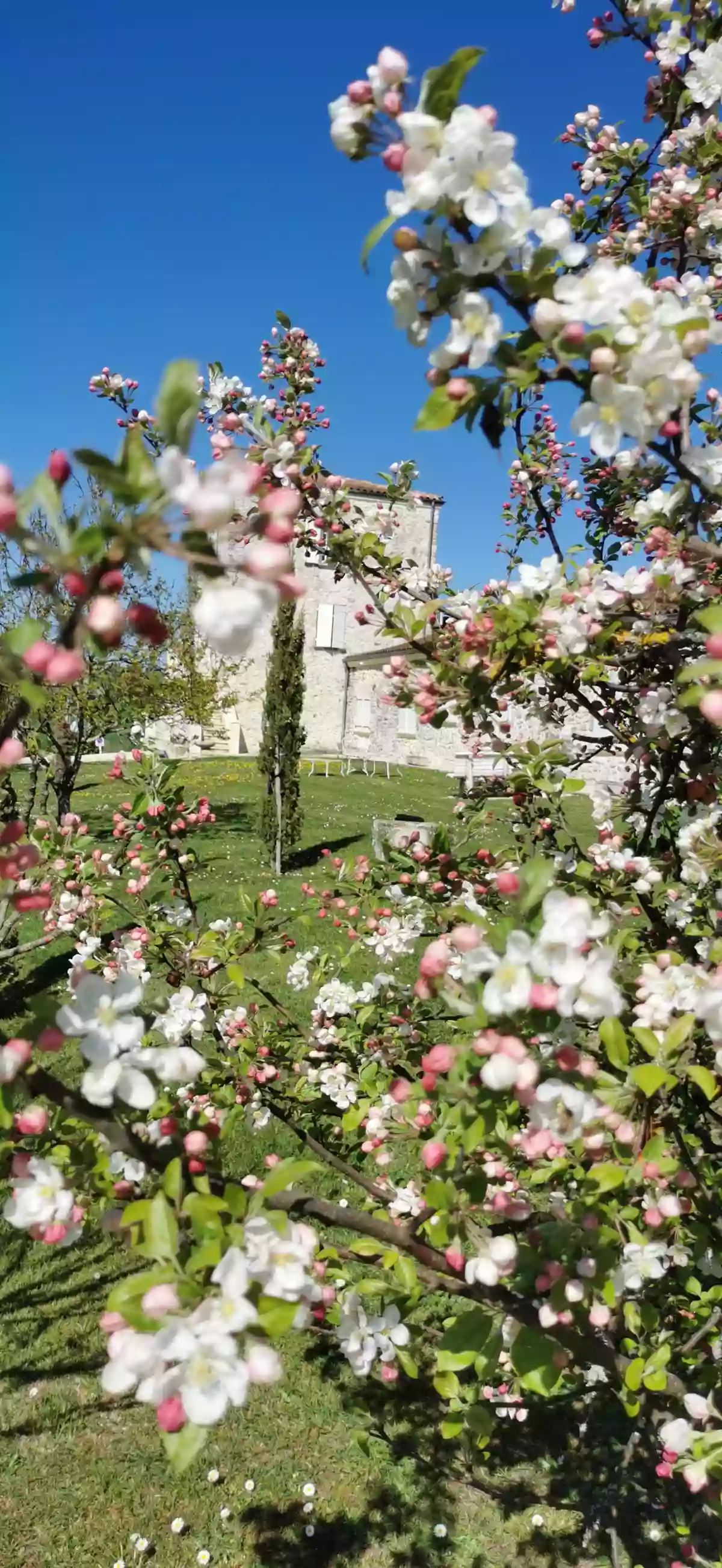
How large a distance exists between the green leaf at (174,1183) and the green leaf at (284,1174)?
0.09 m

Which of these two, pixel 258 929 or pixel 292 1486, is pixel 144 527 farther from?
pixel 292 1486

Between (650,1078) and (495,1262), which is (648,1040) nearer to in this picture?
(650,1078)

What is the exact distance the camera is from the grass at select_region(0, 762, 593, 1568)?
2.91 m

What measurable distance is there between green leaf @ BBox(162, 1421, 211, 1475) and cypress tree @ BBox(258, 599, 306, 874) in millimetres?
10285

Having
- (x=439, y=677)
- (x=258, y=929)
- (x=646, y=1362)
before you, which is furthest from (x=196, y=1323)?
(x=258, y=929)

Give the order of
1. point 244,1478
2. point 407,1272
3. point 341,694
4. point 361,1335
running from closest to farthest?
point 407,1272
point 361,1335
point 244,1478
point 341,694

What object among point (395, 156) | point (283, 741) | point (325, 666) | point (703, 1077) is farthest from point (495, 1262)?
point (325, 666)

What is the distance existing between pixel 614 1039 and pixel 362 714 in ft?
81.3

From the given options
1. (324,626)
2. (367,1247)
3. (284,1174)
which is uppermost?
(324,626)

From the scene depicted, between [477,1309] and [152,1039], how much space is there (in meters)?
1.75

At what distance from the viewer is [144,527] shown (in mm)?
813

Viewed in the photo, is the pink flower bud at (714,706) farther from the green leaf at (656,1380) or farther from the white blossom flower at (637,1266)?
the green leaf at (656,1380)

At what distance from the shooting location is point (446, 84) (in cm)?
98

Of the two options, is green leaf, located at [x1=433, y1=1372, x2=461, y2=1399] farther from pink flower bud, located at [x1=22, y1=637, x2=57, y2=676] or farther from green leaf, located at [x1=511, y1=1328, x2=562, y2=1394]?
pink flower bud, located at [x1=22, y1=637, x2=57, y2=676]
